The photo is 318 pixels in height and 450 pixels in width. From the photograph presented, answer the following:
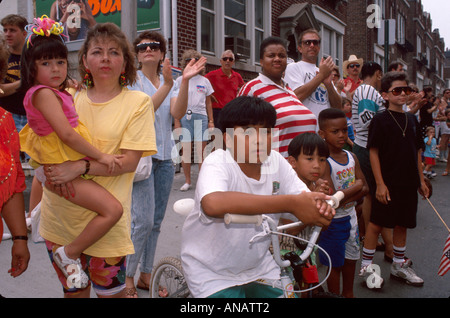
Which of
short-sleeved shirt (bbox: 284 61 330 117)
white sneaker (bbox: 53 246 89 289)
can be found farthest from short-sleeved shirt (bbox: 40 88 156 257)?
short-sleeved shirt (bbox: 284 61 330 117)

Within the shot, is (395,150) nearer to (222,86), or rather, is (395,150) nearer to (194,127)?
(194,127)

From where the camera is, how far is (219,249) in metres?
1.93

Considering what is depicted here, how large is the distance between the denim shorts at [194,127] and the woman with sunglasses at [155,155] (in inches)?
143

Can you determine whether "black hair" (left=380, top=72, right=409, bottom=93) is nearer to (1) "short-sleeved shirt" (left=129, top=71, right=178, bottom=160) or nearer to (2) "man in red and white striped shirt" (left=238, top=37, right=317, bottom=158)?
(2) "man in red and white striped shirt" (left=238, top=37, right=317, bottom=158)

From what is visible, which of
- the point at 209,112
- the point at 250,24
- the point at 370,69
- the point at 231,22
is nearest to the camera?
the point at 370,69

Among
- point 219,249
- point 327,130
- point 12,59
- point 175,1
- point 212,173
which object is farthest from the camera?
point 175,1

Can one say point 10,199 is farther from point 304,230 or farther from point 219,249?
point 304,230

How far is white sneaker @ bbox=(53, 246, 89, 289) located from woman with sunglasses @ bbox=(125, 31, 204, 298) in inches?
36.8

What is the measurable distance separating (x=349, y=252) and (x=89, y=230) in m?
2.06

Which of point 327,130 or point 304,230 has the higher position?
point 327,130

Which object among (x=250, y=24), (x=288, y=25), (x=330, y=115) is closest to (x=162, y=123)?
(x=330, y=115)

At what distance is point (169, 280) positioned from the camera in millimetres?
2666

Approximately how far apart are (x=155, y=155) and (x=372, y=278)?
7.17 ft
